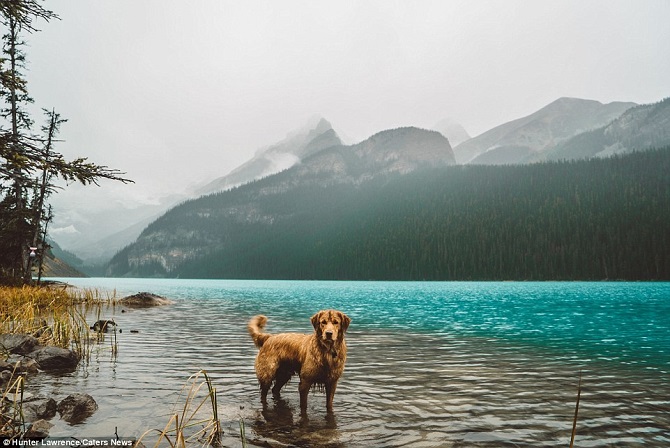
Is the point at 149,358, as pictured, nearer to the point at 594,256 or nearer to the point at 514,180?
the point at 594,256

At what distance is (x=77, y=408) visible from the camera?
787 cm

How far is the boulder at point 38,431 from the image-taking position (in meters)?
6.27

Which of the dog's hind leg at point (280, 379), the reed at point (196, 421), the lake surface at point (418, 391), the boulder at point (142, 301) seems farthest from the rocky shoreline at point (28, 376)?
the boulder at point (142, 301)

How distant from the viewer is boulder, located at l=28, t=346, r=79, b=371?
1230 centimetres

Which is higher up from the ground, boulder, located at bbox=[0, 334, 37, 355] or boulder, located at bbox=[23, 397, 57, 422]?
boulder, located at bbox=[0, 334, 37, 355]

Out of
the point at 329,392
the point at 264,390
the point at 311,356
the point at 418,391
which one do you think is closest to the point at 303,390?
the point at 329,392

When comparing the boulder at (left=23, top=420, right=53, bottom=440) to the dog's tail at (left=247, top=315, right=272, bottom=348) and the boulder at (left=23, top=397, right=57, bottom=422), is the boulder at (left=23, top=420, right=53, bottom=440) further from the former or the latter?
the dog's tail at (left=247, top=315, right=272, bottom=348)

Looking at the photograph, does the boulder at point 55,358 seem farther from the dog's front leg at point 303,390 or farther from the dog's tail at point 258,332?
the dog's front leg at point 303,390

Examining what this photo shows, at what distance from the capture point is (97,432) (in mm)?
6977

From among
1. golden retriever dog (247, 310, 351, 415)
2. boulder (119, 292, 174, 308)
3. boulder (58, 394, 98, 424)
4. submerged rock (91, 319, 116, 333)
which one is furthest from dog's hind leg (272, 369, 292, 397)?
boulder (119, 292, 174, 308)

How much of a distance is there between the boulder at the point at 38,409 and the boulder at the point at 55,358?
4877 millimetres

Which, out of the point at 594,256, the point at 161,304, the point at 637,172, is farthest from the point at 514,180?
the point at 161,304

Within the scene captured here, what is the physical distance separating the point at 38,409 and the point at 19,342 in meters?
6.90

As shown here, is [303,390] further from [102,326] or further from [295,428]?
[102,326]
